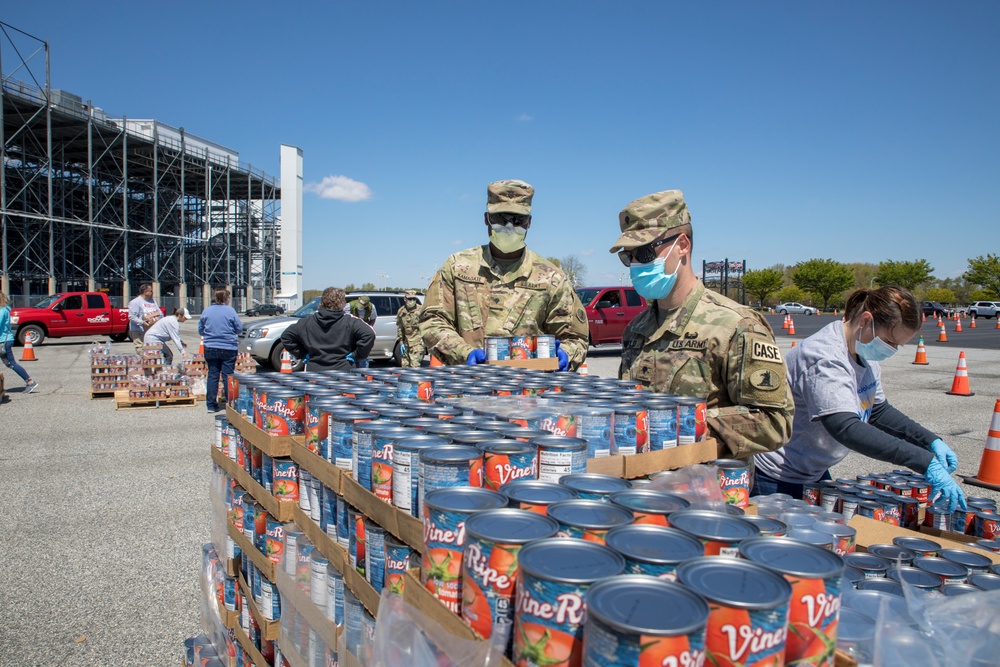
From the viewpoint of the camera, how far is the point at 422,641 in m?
1.37

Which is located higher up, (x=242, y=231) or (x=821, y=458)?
(x=242, y=231)

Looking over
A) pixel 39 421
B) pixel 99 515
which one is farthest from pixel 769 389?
pixel 39 421

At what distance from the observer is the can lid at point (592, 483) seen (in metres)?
1.57

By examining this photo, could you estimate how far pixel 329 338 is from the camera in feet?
23.5

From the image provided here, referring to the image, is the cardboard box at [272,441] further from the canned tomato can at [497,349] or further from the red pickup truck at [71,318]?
the red pickup truck at [71,318]

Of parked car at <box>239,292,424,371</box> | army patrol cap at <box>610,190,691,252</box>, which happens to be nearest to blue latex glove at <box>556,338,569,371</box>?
army patrol cap at <box>610,190,691,252</box>

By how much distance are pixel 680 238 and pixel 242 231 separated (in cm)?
5224

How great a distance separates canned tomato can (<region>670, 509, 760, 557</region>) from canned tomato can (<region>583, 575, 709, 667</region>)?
0.27m

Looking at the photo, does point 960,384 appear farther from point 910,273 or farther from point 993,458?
point 910,273

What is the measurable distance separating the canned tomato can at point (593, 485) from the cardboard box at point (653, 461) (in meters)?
0.26

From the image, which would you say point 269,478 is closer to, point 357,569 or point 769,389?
point 357,569

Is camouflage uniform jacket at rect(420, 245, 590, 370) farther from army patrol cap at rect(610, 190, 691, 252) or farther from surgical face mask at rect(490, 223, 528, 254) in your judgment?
army patrol cap at rect(610, 190, 691, 252)

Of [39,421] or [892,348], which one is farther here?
[39,421]

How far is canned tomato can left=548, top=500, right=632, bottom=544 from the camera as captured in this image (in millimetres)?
1324
